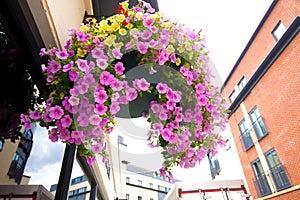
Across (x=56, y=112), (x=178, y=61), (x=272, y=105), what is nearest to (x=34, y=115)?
(x=56, y=112)

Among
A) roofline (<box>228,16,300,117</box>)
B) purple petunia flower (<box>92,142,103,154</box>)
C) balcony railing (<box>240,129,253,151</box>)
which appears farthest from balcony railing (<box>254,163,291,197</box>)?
purple petunia flower (<box>92,142,103,154</box>)

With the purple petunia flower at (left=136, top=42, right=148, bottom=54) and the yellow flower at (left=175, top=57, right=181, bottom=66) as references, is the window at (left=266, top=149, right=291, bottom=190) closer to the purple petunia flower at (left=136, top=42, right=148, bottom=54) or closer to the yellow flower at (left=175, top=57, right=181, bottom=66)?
the yellow flower at (left=175, top=57, right=181, bottom=66)

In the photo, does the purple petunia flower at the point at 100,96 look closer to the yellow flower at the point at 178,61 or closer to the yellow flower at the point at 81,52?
the yellow flower at the point at 81,52

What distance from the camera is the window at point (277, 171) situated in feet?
22.4

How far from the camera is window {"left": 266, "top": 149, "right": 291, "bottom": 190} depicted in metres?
6.82

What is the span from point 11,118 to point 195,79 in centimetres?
79

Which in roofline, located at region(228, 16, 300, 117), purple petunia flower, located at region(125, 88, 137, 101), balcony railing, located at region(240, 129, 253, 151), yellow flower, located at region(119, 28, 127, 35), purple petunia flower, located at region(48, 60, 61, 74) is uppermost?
roofline, located at region(228, 16, 300, 117)

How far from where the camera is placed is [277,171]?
727cm

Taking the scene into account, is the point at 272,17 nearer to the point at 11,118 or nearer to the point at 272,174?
the point at 272,174

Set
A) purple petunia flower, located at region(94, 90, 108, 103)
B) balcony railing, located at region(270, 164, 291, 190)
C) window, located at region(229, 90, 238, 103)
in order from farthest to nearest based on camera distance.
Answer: window, located at region(229, 90, 238, 103)
balcony railing, located at region(270, 164, 291, 190)
purple petunia flower, located at region(94, 90, 108, 103)

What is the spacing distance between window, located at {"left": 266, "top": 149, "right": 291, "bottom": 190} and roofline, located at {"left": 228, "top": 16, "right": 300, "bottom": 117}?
111 inches

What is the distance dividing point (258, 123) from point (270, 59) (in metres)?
2.66

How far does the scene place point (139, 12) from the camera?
3.03ft

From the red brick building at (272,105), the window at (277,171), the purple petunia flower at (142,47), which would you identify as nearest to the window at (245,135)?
the red brick building at (272,105)
